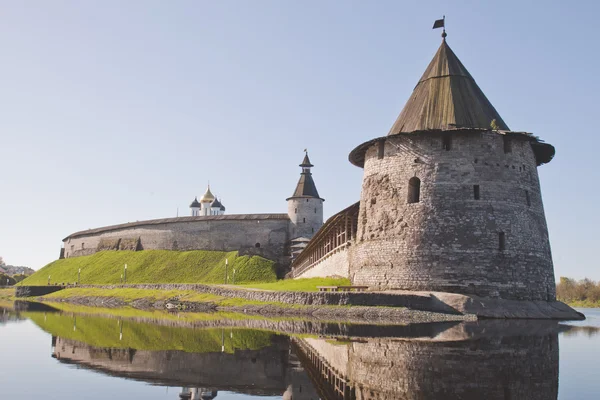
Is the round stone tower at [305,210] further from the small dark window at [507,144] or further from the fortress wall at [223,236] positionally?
the small dark window at [507,144]

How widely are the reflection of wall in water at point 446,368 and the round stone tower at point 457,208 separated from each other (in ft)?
30.7

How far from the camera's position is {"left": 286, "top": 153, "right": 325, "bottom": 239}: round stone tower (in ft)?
177

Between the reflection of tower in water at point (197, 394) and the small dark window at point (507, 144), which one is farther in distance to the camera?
the small dark window at point (507, 144)

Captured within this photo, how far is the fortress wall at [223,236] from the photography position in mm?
53656

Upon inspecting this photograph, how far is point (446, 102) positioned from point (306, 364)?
16995 millimetres

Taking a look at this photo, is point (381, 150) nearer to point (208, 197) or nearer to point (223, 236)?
point (223, 236)

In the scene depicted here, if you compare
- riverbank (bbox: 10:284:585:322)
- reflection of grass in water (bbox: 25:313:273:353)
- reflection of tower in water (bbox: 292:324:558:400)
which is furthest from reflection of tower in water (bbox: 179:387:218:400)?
riverbank (bbox: 10:284:585:322)

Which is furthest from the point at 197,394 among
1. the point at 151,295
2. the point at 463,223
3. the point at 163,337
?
the point at 151,295

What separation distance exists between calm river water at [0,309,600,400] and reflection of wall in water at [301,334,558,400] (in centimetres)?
2

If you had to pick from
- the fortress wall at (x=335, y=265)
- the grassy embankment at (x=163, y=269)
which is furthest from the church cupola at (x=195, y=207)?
the fortress wall at (x=335, y=265)

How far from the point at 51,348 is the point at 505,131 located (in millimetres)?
17445

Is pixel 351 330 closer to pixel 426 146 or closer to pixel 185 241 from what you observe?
pixel 426 146

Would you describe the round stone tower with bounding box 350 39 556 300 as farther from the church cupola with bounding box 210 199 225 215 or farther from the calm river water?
the church cupola with bounding box 210 199 225 215

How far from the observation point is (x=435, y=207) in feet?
72.5
